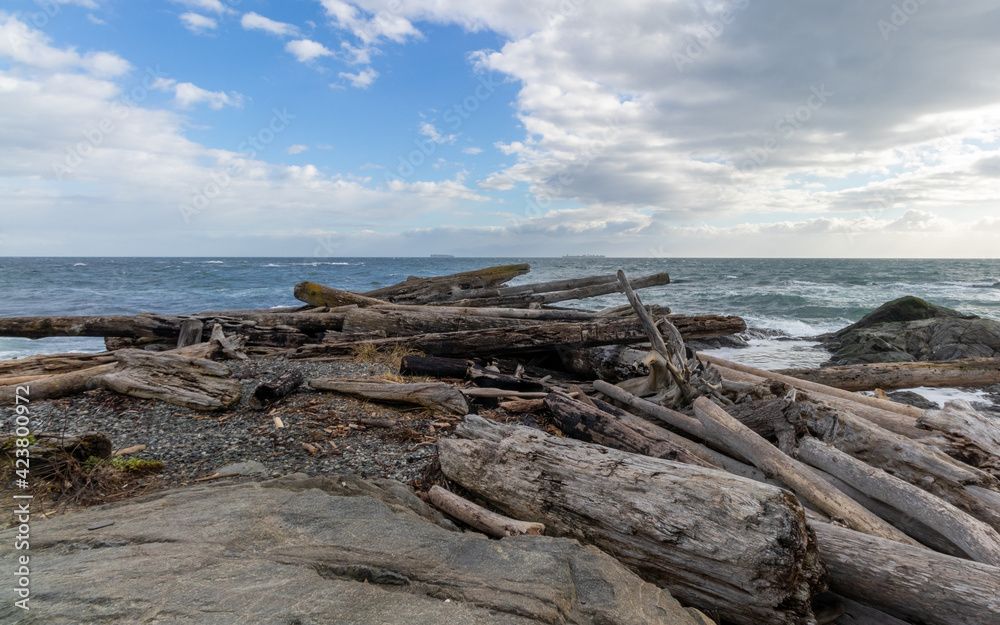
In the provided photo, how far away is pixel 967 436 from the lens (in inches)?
170

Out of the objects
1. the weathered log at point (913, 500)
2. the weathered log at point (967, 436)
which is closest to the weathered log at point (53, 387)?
the weathered log at point (913, 500)

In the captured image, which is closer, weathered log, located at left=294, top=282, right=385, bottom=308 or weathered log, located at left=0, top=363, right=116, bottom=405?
weathered log, located at left=0, top=363, right=116, bottom=405

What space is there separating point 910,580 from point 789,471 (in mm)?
1370

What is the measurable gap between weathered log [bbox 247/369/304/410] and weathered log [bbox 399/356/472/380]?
1.52 m

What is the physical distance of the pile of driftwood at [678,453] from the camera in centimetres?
246

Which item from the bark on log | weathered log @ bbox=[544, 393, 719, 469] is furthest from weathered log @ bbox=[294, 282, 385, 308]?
the bark on log

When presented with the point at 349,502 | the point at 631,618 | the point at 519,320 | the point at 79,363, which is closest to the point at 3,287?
the point at 79,363

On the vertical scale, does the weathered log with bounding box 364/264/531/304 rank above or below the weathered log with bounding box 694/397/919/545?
above

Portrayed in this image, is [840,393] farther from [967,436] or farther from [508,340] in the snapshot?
[508,340]

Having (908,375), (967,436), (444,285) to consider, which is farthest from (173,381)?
(908,375)

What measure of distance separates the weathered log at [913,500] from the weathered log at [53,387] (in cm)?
786

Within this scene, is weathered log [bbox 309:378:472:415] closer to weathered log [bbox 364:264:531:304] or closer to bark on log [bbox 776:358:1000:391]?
bark on log [bbox 776:358:1000:391]

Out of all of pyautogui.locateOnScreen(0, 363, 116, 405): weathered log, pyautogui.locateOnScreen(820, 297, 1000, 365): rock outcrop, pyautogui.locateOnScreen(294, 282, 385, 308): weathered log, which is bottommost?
pyautogui.locateOnScreen(820, 297, 1000, 365): rock outcrop

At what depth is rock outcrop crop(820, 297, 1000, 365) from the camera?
A: 1220 cm
